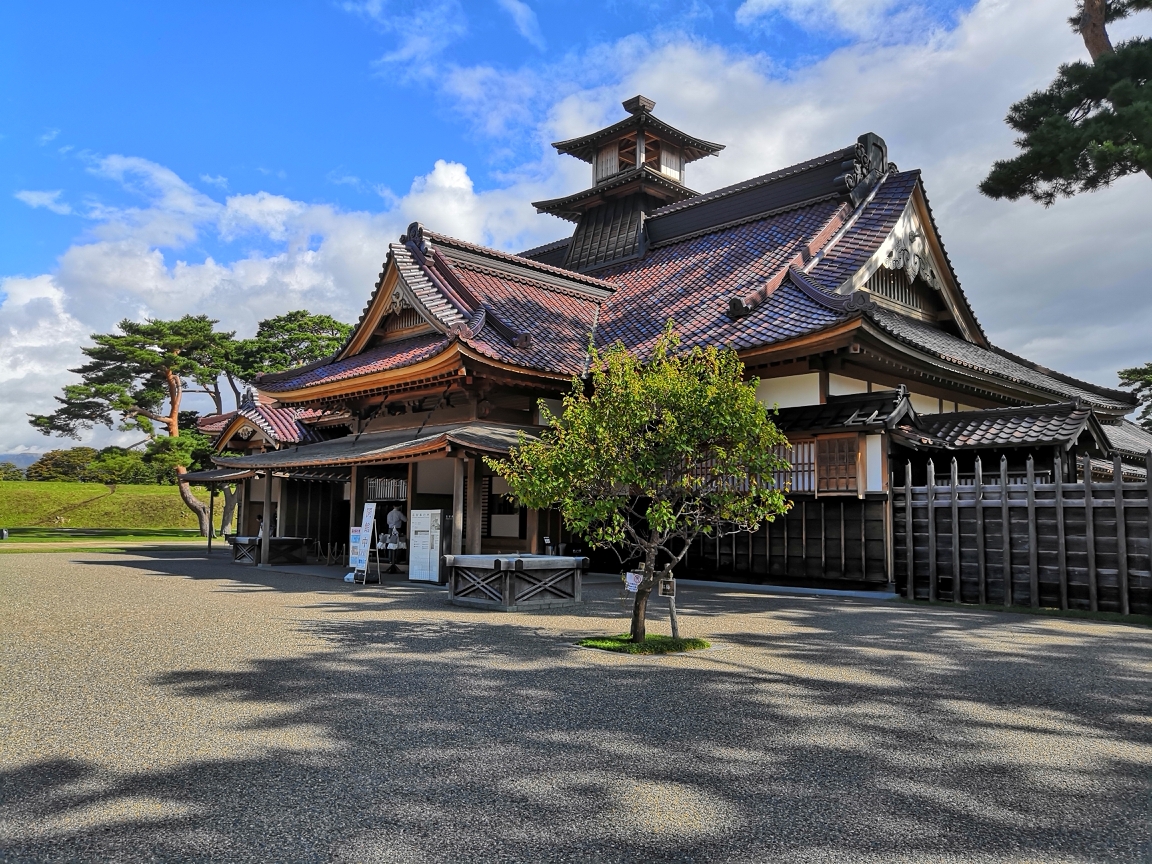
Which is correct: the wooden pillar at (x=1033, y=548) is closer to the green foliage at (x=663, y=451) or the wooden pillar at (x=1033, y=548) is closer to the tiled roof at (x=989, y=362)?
the tiled roof at (x=989, y=362)

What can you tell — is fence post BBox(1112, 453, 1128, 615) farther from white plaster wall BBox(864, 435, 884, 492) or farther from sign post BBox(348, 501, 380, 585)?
sign post BBox(348, 501, 380, 585)

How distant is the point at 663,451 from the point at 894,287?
1250cm

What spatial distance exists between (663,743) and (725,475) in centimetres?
374

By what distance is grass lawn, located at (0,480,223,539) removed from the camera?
42125 mm

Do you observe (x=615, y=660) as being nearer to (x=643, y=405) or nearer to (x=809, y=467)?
(x=643, y=405)

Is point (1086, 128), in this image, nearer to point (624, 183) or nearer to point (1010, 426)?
point (1010, 426)

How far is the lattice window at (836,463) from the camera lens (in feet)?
44.4

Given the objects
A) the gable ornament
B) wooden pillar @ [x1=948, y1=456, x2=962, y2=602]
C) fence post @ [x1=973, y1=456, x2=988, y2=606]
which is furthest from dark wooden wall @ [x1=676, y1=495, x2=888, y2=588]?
the gable ornament

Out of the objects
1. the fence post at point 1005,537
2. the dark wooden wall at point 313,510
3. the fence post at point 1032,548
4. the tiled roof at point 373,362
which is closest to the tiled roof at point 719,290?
the fence post at point 1005,537

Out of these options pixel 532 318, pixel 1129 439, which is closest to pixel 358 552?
pixel 532 318

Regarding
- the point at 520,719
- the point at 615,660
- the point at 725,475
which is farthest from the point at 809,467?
the point at 520,719

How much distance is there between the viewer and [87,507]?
43.9 meters

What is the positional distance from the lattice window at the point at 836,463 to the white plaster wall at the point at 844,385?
1136 millimetres

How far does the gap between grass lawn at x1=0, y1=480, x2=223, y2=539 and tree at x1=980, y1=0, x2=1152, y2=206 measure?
141 feet
